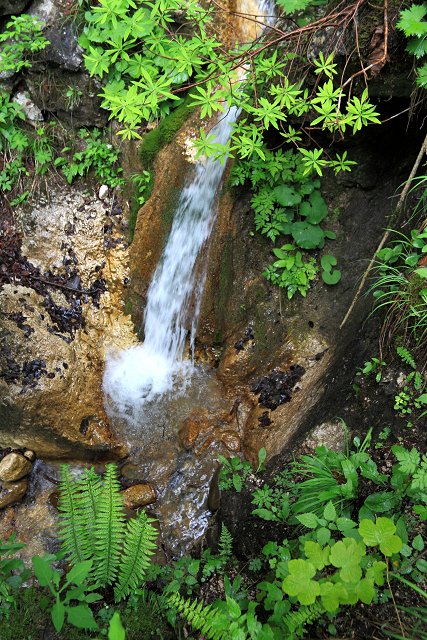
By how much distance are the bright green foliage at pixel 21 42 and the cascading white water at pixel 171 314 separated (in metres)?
2.01

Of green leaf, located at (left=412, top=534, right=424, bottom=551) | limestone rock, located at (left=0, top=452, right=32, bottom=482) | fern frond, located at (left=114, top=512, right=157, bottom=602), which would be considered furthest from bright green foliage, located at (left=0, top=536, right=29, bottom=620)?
green leaf, located at (left=412, top=534, right=424, bottom=551)

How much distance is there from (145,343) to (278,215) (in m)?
1.88

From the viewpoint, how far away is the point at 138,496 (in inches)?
165

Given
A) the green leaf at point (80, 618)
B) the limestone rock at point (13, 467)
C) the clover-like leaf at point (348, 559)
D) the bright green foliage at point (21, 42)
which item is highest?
the bright green foliage at point (21, 42)

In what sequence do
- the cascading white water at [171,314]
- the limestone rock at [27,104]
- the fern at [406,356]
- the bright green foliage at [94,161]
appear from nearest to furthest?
the fern at [406,356], the cascading white water at [171,314], the bright green foliage at [94,161], the limestone rock at [27,104]

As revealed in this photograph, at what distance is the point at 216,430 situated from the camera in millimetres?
4488

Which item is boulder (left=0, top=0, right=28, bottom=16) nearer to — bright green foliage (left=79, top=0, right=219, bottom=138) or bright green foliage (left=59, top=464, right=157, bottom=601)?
bright green foliage (left=79, top=0, right=219, bottom=138)

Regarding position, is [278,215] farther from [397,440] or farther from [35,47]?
[35,47]

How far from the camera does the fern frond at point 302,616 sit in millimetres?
2254

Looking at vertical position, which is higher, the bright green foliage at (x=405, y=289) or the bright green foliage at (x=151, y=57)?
the bright green foliage at (x=151, y=57)

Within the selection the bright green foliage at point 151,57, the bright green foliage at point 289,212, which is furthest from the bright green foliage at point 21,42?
the bright green foliage at point 289,212

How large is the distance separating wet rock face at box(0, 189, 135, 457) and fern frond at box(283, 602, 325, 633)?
247cm

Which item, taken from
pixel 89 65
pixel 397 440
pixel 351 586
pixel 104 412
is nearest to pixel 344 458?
pixel 397 440

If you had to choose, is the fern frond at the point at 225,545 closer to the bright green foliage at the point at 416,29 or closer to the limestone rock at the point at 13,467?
the limestone rock at the point at 13,467
